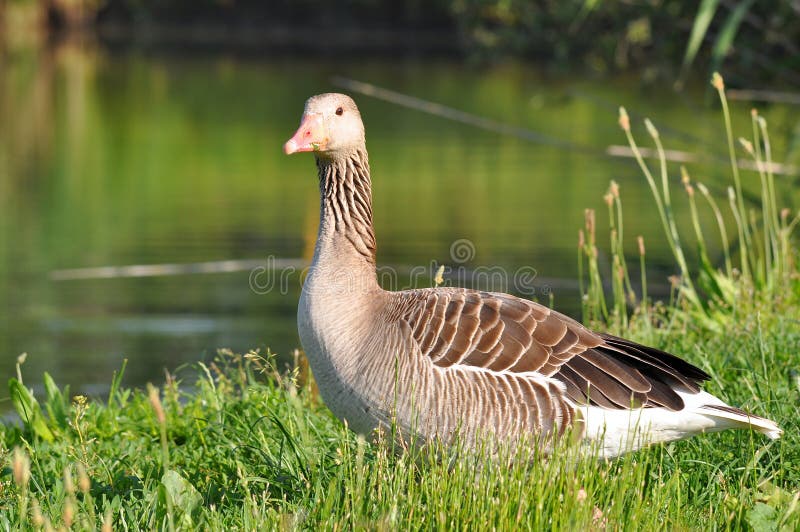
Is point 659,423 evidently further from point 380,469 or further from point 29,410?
point 29,410

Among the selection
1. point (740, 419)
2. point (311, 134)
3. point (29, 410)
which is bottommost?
point (29, 410)

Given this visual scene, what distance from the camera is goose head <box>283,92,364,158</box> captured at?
5340mm

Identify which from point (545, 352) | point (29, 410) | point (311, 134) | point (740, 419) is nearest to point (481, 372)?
point (545, 352)

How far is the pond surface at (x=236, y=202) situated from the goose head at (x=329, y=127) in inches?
124

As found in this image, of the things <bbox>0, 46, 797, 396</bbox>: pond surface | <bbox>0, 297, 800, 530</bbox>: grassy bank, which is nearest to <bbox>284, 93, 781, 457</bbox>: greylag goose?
<bbox>0, 297, 800, 530</bbox>: grassy bank

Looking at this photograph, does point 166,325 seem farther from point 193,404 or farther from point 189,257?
point 193,404

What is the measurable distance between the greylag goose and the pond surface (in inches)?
132

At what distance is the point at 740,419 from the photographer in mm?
4840

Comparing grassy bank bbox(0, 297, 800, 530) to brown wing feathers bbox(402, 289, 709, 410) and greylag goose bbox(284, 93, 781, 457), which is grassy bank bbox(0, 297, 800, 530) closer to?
greylag goose bbox(284, 93, 781, 457)

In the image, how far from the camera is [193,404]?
692 centimetres

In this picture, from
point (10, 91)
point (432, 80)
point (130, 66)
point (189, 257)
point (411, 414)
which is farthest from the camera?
point (130, 66)

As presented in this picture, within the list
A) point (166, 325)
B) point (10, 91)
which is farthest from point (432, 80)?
point (166, 325)

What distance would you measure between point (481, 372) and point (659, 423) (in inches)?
32.5

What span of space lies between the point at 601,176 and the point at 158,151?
1102cm
